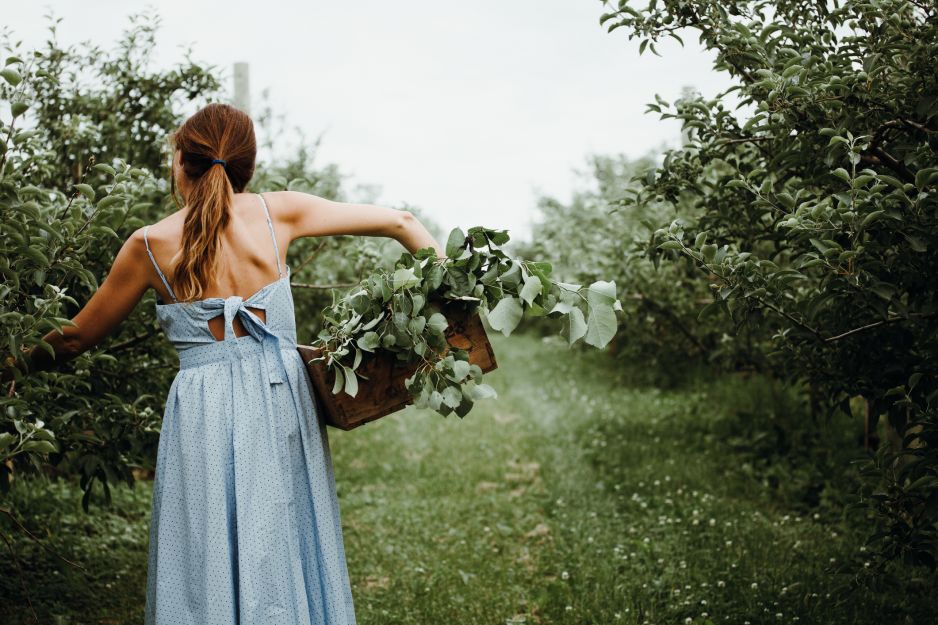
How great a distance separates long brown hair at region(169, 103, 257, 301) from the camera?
2.31 meters

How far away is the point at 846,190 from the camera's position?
281 centimetres

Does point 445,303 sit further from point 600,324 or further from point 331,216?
point 331,216

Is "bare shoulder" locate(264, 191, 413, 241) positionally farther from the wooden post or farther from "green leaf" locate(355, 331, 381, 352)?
the wooden post

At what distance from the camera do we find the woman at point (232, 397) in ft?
7.37

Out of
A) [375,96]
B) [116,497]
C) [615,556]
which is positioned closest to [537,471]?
[615,556]

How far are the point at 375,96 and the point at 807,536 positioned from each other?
11.7 metres

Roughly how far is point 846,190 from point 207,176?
7.05 feet

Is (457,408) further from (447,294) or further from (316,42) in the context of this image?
(316,42)

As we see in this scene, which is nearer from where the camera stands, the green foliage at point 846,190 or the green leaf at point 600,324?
the green leaf at point 600,324

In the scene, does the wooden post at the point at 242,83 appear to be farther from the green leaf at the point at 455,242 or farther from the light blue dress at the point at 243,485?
the green leaf at the point at 455,242

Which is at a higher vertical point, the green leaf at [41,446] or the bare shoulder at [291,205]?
the bare shoulder at [291,205]

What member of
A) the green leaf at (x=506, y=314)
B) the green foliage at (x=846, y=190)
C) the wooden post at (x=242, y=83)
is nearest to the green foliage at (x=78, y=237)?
the green leaf at (x=506, y=314)

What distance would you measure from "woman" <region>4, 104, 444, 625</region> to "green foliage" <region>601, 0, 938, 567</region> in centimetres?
133

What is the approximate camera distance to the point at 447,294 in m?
2.19
